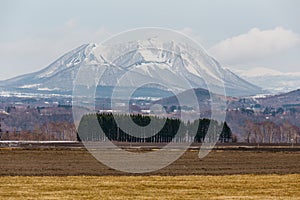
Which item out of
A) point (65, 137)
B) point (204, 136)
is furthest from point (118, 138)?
point (65, 137)

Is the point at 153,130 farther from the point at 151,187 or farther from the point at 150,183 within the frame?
the point at 151,187

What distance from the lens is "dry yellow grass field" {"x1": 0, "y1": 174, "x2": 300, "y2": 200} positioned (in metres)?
32.5

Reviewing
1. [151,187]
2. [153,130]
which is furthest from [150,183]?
[153,130]

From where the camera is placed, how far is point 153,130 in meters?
132

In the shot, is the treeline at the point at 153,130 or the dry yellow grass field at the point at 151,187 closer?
the dry yellow grass field at the point at 151,187

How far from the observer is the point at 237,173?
4641 centimetres

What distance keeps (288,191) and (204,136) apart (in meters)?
102

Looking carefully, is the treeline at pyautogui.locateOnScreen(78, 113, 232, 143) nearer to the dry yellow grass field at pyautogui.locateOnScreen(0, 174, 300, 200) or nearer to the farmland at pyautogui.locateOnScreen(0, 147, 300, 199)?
the farmland at pyautogui.locateOnScreen(0, 147, 300, 199)

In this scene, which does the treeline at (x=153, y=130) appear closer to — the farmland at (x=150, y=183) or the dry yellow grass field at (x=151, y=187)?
the farmland at (x=150, y=183)

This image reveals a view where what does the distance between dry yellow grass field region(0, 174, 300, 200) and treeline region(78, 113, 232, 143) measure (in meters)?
80.7

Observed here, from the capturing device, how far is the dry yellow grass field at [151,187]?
32.5m

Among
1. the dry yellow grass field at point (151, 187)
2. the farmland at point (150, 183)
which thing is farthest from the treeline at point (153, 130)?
the dry yellow grass field at point (151, 187)

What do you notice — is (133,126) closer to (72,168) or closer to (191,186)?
(72,168)

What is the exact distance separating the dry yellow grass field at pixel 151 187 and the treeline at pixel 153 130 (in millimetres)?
80657
